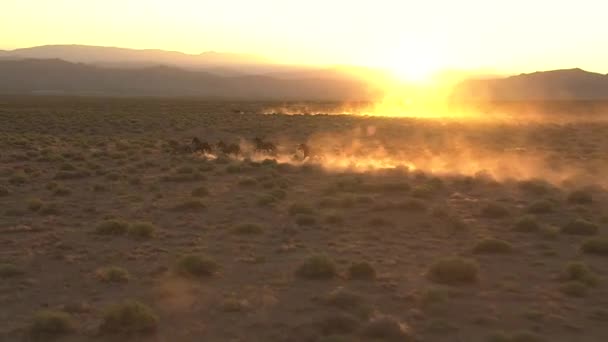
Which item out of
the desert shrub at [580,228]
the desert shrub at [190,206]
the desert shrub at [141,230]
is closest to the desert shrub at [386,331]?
the desert shrub at [141,230]

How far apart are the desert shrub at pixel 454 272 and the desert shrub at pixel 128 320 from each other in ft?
19.1

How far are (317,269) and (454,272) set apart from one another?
9.01 feet

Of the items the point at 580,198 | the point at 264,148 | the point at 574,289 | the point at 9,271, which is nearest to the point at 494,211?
the point at 580,198

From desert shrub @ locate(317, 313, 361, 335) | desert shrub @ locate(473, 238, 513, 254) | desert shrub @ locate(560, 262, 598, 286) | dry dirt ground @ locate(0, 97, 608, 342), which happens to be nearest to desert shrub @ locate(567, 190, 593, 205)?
dry dirt ground @ locate(0, 97, 608, 342)

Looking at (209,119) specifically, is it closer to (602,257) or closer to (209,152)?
(209,152)

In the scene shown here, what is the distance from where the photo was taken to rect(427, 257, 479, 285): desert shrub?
13566 mm

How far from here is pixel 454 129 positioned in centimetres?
6794

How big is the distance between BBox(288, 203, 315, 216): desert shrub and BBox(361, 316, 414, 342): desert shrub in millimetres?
10811

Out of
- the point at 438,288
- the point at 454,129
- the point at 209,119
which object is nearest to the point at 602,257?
the point at 438,288

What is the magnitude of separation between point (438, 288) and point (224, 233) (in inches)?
297

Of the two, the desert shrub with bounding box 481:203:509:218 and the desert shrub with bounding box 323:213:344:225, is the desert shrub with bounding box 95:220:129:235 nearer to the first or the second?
the desert shrub with bounding box 323:213:344:225

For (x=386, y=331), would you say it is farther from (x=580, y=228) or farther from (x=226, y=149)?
(x=226, y=149)

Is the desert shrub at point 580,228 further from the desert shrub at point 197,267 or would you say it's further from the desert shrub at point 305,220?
the desert shrub at point 197,267

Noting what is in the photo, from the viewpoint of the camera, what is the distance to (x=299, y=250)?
16516mm
